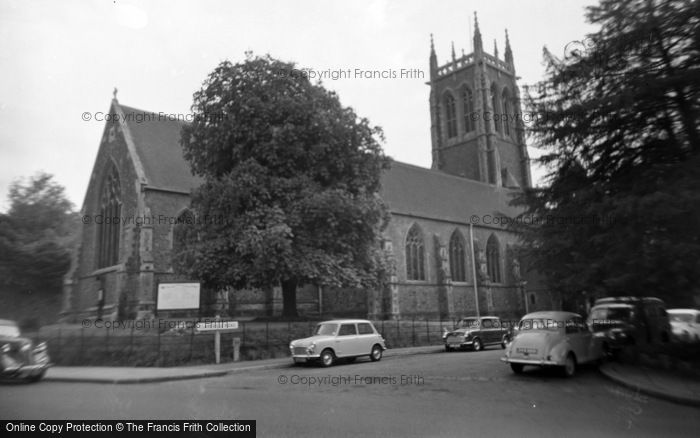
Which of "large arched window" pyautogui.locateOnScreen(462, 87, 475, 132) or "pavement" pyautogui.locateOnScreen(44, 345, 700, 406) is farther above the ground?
"large arched window" pyautogui.locateOnScreen(462, 87, 475, 132)

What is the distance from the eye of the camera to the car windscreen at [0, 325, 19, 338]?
6215 millimetres

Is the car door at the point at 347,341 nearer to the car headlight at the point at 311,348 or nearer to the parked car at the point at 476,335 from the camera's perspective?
the car headlight at the point at 311,348

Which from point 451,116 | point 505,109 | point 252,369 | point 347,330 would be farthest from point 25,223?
point 505,109

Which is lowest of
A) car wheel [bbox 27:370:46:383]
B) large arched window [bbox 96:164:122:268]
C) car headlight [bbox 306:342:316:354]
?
car headlight [bbox 306:342:316:354]

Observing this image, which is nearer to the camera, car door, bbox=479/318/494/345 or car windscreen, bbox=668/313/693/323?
car windscreen, bbox=668/313/693/323

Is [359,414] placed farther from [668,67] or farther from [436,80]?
[436,80]

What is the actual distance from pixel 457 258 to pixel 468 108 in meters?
20.0

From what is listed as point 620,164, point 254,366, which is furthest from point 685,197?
point 254,366

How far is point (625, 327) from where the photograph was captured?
1525 cm

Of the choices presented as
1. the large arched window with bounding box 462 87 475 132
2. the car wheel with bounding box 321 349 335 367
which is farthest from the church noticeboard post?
the large arched window with bounding box 462 87 475 132

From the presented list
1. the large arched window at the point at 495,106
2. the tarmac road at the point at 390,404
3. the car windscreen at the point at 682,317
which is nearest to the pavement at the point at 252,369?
the tarmac road at the point at 390,404

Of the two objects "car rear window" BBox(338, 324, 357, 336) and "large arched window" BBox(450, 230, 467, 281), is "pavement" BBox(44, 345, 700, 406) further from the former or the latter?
"large arched window" BBox(450, 230, 467, 281)

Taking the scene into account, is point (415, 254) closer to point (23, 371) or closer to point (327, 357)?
point (327, 357)

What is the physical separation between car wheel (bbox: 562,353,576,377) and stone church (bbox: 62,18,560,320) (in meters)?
5.43
